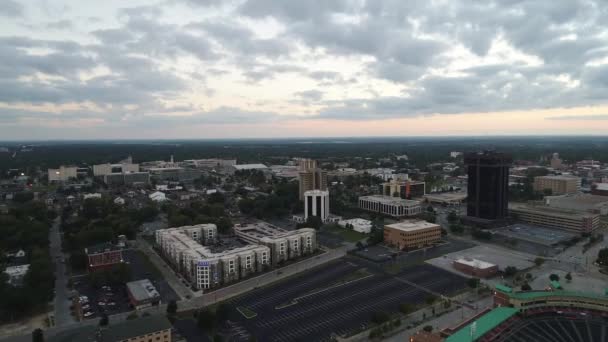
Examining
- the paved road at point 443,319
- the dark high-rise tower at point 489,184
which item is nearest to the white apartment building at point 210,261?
the paved road at point 443,319

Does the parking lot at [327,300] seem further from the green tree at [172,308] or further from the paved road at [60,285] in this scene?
the paved road at [60,285]

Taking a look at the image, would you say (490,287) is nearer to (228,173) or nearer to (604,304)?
(604,304)

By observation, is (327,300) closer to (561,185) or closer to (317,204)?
(317,204)

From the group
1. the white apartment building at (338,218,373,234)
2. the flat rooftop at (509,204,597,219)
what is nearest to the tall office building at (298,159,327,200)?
the white apartment building at (338,218,373,234)

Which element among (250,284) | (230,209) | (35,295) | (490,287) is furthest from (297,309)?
(230,209)

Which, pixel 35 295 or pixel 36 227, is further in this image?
pixel 36 227

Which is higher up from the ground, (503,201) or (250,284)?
(503,201)

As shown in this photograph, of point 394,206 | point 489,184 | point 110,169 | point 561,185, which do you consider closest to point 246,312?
point 394,206
